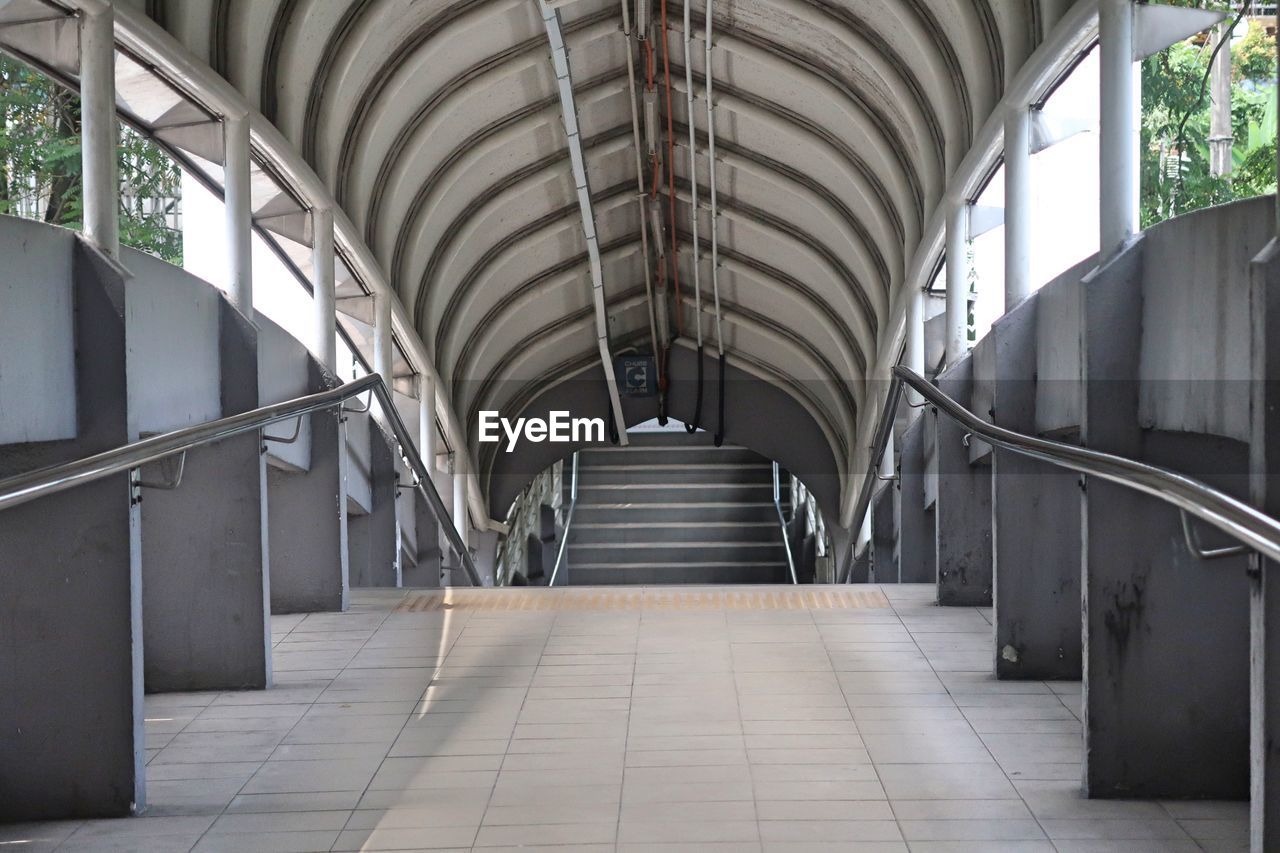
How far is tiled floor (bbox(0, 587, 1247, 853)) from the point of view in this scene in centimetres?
350

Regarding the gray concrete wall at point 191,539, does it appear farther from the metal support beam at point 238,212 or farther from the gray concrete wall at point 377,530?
the gray concrete wall at point 377,530

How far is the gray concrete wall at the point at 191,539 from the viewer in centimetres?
514

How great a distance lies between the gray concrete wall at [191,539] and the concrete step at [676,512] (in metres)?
13.0

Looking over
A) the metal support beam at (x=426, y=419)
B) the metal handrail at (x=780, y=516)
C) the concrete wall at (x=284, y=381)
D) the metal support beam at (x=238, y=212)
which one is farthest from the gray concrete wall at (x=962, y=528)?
the metal handrail at (x=780, y=516)

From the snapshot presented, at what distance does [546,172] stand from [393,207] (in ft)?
6.47

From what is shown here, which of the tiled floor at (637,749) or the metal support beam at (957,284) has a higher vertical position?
the metal support beam at (957,284)

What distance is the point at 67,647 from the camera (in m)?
3.84

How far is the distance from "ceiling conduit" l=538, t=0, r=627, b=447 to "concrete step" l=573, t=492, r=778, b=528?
2077 mm

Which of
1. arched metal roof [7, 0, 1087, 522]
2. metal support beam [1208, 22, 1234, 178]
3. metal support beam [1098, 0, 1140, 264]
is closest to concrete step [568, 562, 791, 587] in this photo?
arched metal roof [7, 0, 1087, 522]

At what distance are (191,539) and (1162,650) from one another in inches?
134

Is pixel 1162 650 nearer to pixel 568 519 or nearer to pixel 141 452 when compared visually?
pixel 141 452

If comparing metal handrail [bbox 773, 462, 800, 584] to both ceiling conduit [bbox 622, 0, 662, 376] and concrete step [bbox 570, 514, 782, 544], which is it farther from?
ceiling conduit [bbox 622, 0, 662, 376]

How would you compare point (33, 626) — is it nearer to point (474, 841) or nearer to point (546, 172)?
point (474, 841)

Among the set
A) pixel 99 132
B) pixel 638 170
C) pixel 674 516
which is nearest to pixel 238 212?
pixel 99 132
